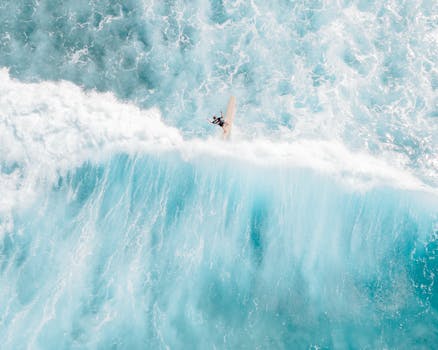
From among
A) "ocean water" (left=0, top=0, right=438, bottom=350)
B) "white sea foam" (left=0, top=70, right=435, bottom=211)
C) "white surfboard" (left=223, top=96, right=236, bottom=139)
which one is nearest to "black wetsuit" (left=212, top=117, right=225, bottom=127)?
"white surfboard" (left=223, top=96, right=236, bottom=139)

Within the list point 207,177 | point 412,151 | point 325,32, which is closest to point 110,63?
point 207,177

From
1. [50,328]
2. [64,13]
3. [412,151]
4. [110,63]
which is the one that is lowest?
[50,328]

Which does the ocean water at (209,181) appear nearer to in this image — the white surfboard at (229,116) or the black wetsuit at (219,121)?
the white surfboard at (229,116)

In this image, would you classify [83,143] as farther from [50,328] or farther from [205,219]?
[50,328]

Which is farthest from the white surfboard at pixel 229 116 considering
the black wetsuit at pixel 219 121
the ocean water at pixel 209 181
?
the ocean water at pixel 209 181

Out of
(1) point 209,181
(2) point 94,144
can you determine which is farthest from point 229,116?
(2) point 94,144

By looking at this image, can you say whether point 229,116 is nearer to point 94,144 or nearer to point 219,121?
point 219,121

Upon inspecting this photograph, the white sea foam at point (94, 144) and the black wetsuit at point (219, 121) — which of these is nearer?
the black wetsuit at point (219, 121)
